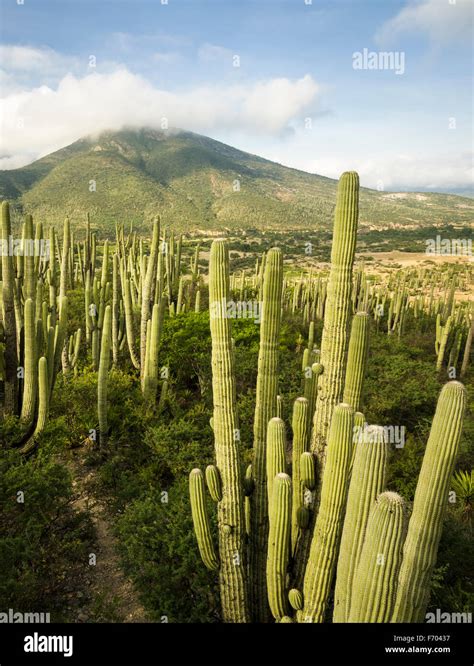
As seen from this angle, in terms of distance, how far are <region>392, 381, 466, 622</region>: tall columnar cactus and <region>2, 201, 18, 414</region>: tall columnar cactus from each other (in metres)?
6.94

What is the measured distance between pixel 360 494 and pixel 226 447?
1611mm

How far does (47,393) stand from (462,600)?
258 inches

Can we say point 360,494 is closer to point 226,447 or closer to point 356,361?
point 356,361

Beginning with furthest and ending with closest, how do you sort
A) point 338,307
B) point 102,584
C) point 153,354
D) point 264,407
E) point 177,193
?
1. point 177,193
2. point 153,354
3. point 102,584
4. point 264,407
5. point 338,307

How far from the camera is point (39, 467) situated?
641cm

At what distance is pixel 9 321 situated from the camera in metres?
7.22

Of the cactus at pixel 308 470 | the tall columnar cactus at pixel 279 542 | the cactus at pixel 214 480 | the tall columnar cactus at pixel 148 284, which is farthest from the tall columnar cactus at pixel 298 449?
the tall columnar cactus at pixel 148 284

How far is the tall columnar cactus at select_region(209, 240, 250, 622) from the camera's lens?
3.92 m

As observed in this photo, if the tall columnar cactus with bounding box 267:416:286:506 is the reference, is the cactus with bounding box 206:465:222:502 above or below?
below

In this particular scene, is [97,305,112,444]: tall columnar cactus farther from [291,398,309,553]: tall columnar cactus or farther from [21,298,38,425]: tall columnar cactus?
[291,398,309,553]: tall columnar cactus

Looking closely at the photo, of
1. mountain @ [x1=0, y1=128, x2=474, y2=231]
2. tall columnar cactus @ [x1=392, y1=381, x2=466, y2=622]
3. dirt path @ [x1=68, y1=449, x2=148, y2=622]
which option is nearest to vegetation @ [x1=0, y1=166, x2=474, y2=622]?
tall columnar cactus @ [x1=392, y1=381, x2=466, y2=622]

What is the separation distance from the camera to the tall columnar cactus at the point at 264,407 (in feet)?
13.7

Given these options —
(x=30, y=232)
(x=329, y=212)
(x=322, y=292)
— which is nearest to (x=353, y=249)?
(x=30, y=232)

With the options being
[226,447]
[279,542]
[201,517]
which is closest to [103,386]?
[201,517]
